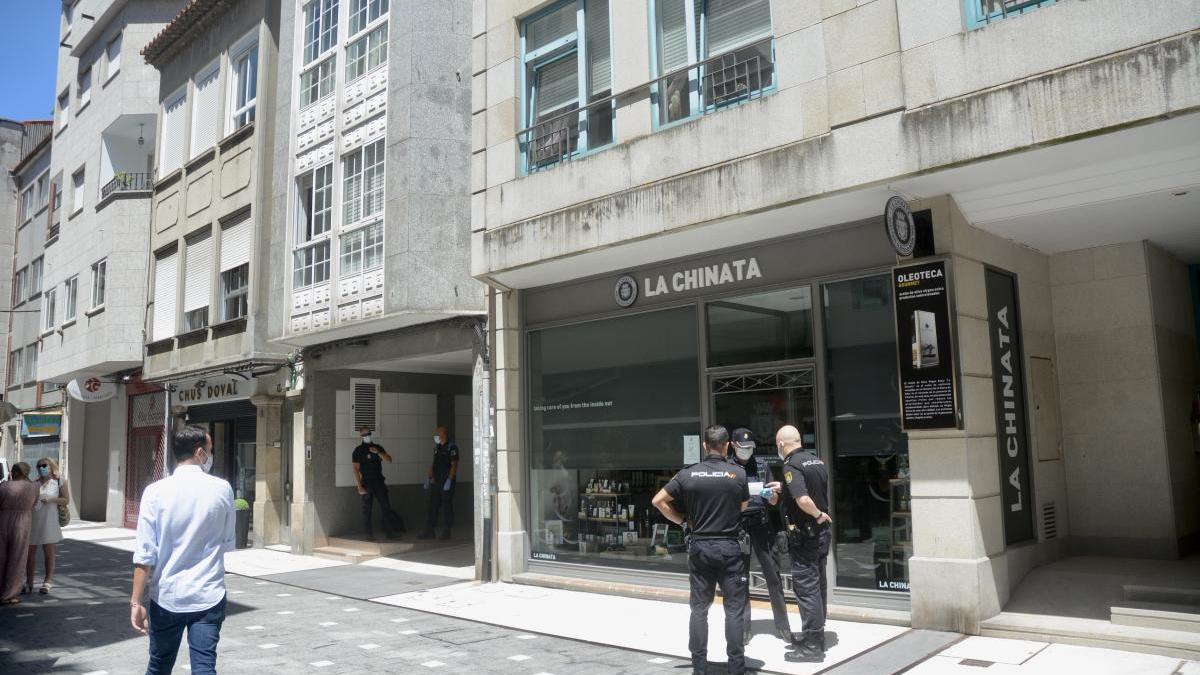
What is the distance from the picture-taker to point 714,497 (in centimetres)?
633

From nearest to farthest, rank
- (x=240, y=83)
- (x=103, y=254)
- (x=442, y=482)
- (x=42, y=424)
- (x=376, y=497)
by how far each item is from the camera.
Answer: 1. (x=442, y=482)
2. (x=376, y=497)
3. (x=240, y=83)
4. (x=103, y=254)
5. (x=42, y=424)

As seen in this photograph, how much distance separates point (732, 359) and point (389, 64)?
7509 millimetres

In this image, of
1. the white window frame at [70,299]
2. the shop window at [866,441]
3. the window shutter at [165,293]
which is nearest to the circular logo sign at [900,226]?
the shop window at [866,441]

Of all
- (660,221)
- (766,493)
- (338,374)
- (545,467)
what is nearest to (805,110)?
(660,221)

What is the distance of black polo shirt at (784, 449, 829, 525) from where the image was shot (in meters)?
7.11

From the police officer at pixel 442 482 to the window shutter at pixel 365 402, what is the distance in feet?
5.38

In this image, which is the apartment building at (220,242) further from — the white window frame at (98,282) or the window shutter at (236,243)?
the white window frame at (98,282)

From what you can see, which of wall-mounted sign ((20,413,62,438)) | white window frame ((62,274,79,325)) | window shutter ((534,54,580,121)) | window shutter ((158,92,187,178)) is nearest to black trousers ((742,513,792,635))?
window shutter ((534,54,580,121))

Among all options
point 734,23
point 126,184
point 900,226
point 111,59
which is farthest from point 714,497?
point 111,59

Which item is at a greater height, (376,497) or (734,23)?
(734,23)

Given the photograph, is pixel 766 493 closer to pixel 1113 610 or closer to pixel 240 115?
pixel 1113 610

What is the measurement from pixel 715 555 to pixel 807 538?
117 centimetres

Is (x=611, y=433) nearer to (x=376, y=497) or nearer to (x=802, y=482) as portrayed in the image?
(x=802, y=482)

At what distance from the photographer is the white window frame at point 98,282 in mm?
22547
